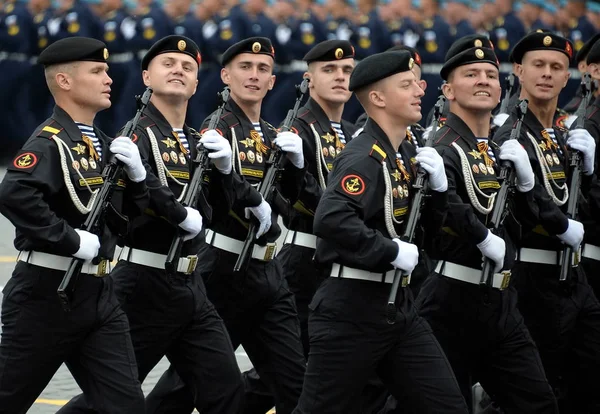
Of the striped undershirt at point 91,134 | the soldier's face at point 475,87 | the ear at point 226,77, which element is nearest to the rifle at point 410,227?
the soldier's face at point 475,87

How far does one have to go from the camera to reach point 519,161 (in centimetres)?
731

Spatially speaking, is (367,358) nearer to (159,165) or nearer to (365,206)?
(365,206)

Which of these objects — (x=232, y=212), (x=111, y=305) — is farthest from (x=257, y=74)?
(x=111, y=305)

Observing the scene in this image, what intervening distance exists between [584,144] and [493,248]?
1.21 meters

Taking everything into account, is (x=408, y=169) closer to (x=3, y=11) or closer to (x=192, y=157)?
(x=192, y=157)

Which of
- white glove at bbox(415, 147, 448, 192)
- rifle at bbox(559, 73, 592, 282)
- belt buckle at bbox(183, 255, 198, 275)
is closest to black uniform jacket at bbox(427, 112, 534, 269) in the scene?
white glove at bbox(415, 147, 448, 192)

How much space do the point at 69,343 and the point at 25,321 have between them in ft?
0.70

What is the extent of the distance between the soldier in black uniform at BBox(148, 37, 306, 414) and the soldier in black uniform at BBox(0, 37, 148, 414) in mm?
910

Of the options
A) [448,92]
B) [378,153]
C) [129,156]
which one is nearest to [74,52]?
[129,156]

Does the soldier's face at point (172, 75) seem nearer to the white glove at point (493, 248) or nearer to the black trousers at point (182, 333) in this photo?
the black trousers at point (182, 333)

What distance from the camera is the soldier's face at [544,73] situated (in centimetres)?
811

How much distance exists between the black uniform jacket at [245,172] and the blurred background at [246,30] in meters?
9.43

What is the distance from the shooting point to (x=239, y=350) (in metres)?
10.1

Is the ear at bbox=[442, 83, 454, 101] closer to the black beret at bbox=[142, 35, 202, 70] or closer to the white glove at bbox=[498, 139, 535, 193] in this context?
the white glove at bbox=[498, 139, 535, 193]
